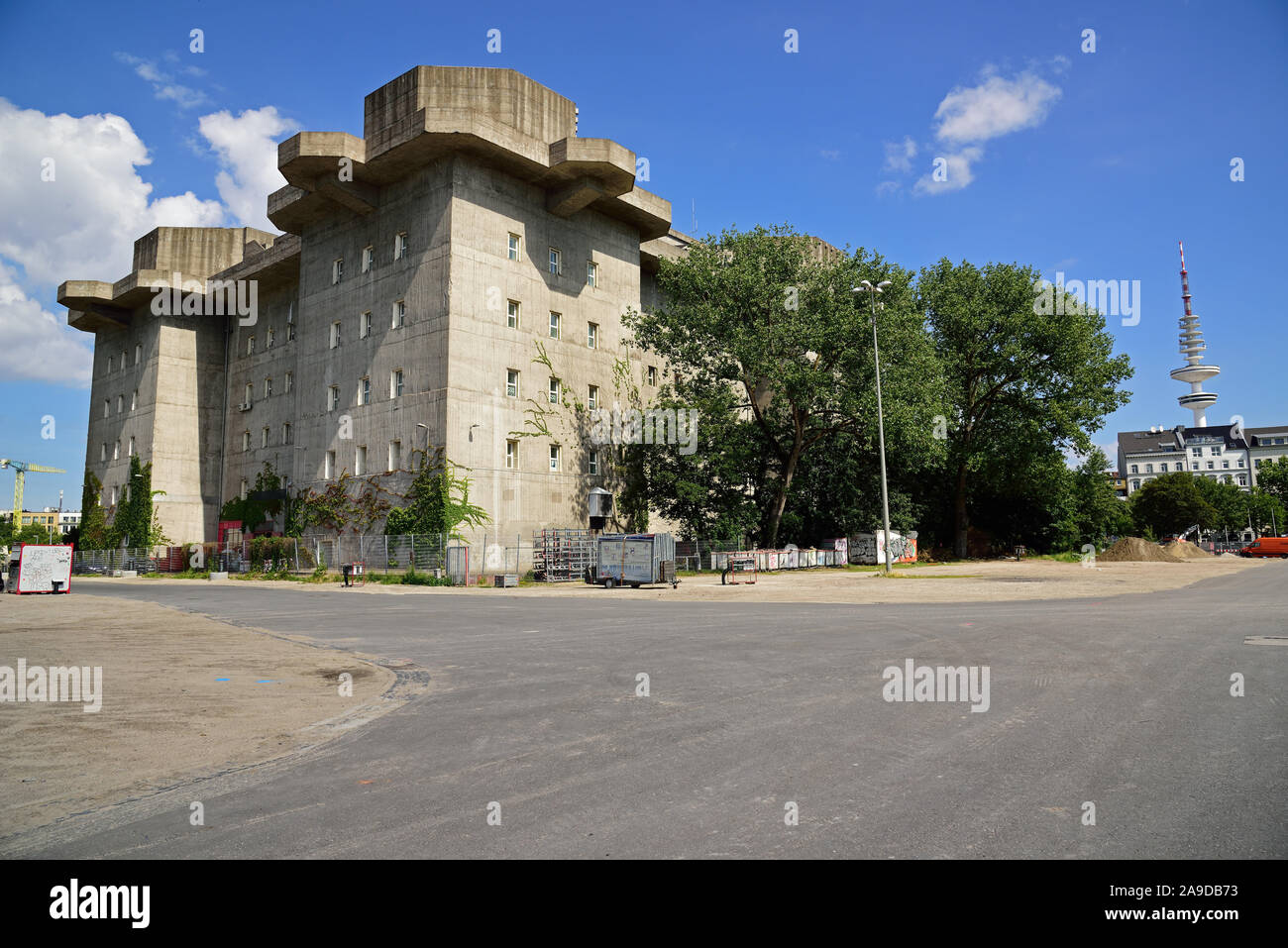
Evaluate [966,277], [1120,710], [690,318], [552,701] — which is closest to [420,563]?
[690,318]

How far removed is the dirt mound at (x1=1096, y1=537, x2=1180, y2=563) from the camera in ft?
178

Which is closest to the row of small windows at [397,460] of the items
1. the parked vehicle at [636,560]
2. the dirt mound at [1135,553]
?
the parked vehicle at [636,560]

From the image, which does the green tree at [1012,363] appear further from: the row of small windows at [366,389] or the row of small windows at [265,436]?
the row of small windows at [265,436]

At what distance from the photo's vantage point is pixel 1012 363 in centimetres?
5228

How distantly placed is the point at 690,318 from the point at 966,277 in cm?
2432

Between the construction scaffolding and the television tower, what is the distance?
6394 inches

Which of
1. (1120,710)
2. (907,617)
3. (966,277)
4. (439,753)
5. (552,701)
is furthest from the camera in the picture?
(966,277)

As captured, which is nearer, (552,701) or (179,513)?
(552,701)

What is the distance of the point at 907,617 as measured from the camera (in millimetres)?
16391

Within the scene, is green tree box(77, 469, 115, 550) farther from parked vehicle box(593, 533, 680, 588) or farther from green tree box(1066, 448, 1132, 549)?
green tree box(1066, 448, 1132, 549)

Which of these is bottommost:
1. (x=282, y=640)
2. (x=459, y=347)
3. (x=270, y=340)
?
(x=282, y=640)

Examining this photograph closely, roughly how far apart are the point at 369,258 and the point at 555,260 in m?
10.8

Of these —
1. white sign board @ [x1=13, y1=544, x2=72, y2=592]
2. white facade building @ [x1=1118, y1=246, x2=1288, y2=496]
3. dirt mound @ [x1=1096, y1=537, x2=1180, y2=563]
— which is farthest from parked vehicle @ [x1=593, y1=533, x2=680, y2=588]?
white facade building @ [x1=1118, y1=246, x2=1288, y2=496]
